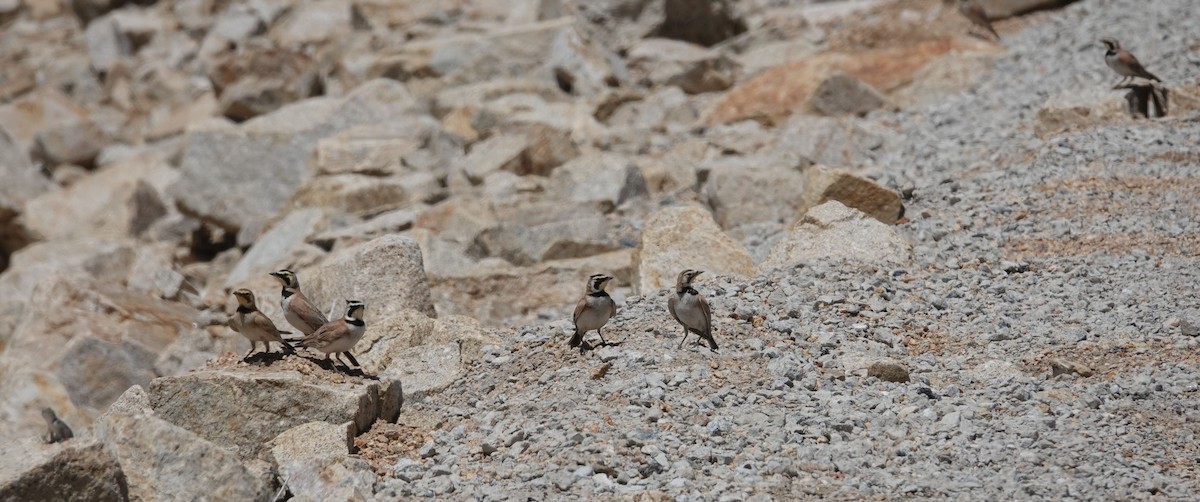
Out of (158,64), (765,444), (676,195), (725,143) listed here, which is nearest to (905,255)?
(765,444)

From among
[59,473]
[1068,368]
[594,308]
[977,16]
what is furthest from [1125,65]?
[59,473]

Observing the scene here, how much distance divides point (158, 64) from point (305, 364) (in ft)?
89.2

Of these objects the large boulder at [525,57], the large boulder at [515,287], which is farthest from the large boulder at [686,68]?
the large boulder at [515,287]

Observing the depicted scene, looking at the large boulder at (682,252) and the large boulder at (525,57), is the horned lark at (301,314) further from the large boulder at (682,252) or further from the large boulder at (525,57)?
the large boulder at (525,57)

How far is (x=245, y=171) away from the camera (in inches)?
758

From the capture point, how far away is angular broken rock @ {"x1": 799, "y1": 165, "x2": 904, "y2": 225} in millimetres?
13008

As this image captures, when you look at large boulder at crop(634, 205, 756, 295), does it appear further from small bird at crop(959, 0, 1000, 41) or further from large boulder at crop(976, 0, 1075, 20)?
large boulder at crop(976, 0, 1075, 20)

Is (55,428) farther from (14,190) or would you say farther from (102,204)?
(14,190)

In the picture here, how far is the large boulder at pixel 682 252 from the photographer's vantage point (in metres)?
11.8

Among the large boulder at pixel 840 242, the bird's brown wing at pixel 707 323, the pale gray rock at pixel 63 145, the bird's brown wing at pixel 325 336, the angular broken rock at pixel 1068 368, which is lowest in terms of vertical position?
the pale gray rock at pixel 63 145

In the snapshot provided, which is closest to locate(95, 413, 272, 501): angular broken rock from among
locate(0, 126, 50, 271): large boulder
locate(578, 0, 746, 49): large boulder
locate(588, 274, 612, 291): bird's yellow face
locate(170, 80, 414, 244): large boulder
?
locate(588, 274, 612, 291): bird's yellow face

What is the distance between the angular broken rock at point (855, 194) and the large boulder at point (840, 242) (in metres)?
0.69

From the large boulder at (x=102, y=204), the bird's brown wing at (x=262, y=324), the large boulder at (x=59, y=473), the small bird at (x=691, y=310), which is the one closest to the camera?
the large boulder at (x=59, y=473)

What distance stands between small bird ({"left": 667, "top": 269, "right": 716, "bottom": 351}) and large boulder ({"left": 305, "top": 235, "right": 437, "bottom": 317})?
3.01 metres
